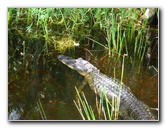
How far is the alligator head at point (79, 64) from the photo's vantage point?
3973mm

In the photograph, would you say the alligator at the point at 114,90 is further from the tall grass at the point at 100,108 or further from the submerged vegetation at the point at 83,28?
the submerged vegetation at the point at 83,28

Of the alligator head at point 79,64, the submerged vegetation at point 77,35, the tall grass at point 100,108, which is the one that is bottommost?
the tall grass at point 100,108

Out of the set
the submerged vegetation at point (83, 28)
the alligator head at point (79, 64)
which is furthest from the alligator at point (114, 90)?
the submerged vegetation at point (83, 28)

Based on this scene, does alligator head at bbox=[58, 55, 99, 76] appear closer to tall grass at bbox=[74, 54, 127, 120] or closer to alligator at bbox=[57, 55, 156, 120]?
alligator at bbox=[57, 55, 156, 120]

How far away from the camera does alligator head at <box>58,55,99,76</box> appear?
397 cm

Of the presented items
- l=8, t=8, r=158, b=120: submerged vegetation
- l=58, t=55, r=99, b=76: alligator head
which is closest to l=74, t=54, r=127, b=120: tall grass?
l=8, t=8, r=158, b=120: submerged vegetation

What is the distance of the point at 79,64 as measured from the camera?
4.03m

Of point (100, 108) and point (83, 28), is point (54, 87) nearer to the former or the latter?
point (100, 108)

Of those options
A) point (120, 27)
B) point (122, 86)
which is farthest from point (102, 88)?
point (120, 27)

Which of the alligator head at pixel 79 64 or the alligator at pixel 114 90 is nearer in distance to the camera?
the alligator at pixel 114 90

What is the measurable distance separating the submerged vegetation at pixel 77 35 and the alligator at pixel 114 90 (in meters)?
0.09

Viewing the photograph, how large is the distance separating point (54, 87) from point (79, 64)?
30 cm

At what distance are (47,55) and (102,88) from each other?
1.78 feet
